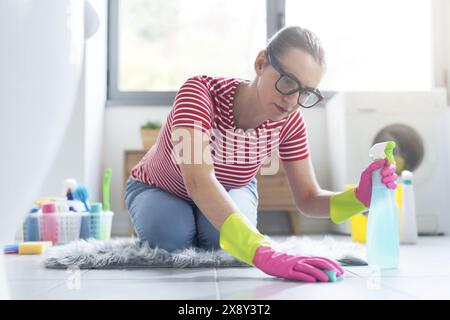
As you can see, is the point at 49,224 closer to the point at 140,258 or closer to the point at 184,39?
the point at 140,258

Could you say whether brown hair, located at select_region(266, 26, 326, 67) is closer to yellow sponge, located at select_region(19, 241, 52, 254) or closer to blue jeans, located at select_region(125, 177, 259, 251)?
blue jeans, located at select_region(125, 177, 259, 251)

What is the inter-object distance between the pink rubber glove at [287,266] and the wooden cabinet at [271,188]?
76.5 inches

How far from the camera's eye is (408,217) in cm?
245

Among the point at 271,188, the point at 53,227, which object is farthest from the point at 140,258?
the point at 271,188

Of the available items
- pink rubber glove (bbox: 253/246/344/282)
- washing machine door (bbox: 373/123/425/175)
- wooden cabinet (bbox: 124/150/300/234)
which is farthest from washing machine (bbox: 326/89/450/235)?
pink rubber glove (bbox: 253/246/344/282)

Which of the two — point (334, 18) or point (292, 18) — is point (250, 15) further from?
point (334, 18)

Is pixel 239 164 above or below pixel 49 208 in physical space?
above

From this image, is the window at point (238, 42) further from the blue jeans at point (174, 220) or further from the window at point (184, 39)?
the blue jeans at point (174, 220)

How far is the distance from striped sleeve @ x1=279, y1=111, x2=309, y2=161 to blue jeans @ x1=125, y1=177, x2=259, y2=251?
0.20 metres

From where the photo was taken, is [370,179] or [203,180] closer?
[203,180]

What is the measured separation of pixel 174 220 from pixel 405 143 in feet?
6.23

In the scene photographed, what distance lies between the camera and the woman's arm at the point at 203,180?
1.19 metres

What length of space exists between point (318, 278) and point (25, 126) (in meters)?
1.13
